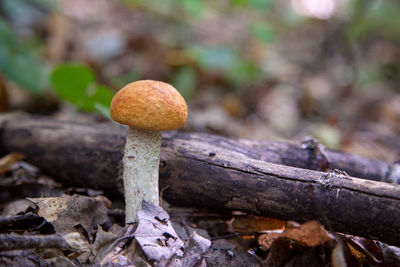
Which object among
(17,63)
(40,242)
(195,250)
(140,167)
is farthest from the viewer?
(17,63)

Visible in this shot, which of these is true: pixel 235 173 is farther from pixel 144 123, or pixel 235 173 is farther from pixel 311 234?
pixel 144 123

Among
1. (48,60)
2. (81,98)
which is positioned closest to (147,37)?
(48,60)

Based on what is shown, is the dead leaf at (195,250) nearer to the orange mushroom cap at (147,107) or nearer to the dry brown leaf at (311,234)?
the dry brown leaf at (311,234)

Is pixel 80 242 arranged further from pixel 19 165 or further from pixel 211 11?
pixel 211 11

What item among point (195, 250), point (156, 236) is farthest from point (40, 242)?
point (195, 250)

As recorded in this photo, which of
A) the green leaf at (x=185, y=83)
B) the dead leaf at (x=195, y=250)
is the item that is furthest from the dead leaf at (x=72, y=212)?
the green leaf at (x=185, y=83)
